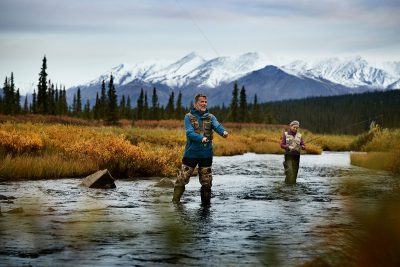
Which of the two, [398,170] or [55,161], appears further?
[398,170]

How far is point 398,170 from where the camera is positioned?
829 inches

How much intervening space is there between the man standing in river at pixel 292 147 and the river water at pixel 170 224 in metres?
1.02

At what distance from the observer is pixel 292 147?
52.3ft

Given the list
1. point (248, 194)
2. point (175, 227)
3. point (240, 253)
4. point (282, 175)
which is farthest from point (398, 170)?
point (175, 227)

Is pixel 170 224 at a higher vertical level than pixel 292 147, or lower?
lower

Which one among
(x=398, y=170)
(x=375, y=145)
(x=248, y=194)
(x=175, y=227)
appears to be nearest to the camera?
(x=175, y=227)

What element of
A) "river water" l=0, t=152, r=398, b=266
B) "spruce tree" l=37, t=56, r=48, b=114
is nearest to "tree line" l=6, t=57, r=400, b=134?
"spruce tree" l=37, t=56, r=48, b=114

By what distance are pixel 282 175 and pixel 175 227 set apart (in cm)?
1728

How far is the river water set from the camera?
5629 mm

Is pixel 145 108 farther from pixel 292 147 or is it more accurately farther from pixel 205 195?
pixel 205 195

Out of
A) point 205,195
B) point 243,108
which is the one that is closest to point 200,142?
point 205,195

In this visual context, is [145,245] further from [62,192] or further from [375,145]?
[375,145]

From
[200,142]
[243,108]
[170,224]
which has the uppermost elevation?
[243,108]

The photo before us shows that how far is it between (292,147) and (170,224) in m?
13.3
